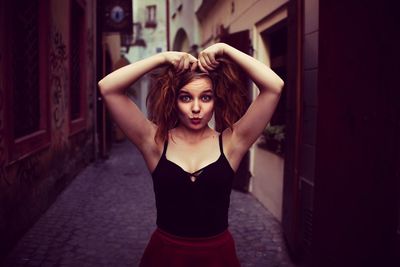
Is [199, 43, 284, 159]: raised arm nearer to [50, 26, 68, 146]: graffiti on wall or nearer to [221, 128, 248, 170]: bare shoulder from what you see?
[221, 128, 248, 170]: bare shoulder

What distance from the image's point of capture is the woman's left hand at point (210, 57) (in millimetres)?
1976

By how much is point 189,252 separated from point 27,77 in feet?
14.0

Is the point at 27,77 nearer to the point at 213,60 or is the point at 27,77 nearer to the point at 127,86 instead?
the point at 127,86

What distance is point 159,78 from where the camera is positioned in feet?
6.95

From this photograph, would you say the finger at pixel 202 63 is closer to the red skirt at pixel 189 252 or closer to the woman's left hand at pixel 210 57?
the woman's left hand at pixel 210 57

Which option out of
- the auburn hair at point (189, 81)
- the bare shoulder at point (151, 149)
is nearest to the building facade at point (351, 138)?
the auburn hair at point (189, 81)

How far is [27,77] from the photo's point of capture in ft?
17.5

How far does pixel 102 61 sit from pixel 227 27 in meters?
3.88

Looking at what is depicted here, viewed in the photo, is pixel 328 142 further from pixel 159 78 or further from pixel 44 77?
pixel 44 77

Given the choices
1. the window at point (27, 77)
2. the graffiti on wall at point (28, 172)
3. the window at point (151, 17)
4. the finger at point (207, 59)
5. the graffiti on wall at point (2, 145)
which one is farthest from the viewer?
the window at point (151, 17)

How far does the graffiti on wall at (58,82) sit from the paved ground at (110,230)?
44.9 inches

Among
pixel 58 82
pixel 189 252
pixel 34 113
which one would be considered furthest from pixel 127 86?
Result: pixel 58 82

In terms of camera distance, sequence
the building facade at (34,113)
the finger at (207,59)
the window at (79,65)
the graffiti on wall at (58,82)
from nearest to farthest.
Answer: the finger at (207,59) < the building facade at (34,113) < the graffiti on wall at (58,82) < the window at (79,65)

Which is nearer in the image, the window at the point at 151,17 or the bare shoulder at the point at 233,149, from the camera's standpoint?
the bare shoulder at the point at 233,149
